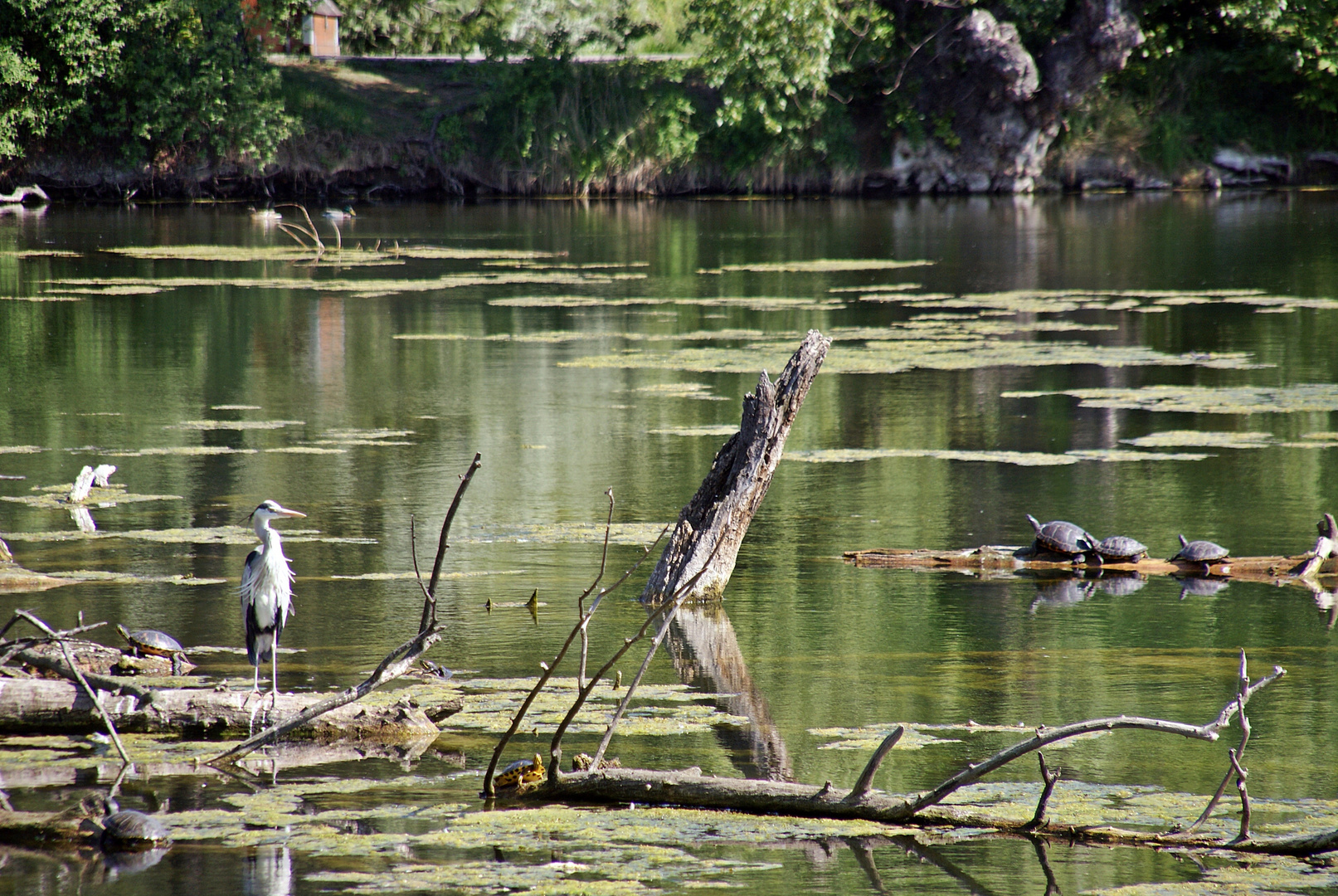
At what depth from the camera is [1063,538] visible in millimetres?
7590

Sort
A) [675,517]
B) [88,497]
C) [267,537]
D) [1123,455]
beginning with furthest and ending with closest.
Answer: [1123,455], [88,497], [675,517], [267,537]

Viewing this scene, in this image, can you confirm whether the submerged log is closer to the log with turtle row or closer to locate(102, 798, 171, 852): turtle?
locate(102, 798, 171, 852): turtle

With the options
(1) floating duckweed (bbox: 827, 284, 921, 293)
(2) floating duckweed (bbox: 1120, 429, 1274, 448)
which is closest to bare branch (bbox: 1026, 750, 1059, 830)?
(2) floating duckweed (bbox: 1120, 429, 1274, 448)

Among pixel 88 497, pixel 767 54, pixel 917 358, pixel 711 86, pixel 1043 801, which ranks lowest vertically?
pixel 1043 801

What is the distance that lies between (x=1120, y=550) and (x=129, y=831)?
500cm

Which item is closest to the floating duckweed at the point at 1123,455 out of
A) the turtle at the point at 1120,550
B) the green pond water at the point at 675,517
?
the green pond water at the point at 675,517

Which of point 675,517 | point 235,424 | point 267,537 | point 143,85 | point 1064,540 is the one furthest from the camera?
point 143,85

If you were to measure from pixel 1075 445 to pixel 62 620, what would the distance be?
6781mm

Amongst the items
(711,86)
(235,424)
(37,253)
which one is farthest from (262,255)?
(711,86)

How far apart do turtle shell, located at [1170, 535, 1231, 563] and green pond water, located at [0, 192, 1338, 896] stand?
0.14 metres

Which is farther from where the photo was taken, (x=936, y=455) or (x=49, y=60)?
(x=49, y=60)

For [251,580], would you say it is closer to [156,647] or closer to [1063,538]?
[156,647]

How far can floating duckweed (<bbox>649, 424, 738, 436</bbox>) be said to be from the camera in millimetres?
11016

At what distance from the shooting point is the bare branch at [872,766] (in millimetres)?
3957
